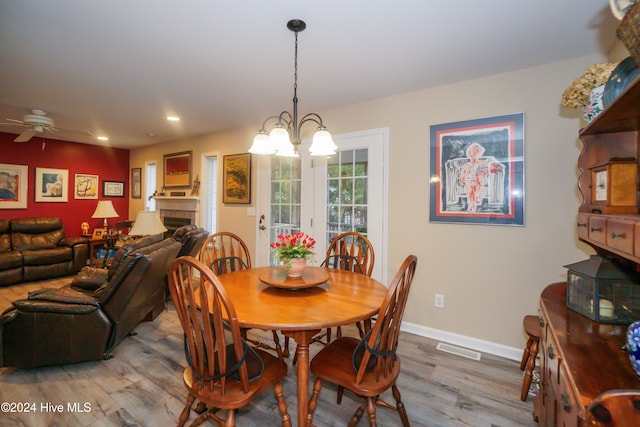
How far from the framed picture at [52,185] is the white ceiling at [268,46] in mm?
2517

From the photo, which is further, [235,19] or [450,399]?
[450,399]

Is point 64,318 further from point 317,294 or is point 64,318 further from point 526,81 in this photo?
point 526,81

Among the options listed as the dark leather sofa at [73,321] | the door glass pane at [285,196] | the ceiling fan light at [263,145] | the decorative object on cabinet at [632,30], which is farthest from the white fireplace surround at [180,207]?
the decorative object on cabinet at [632,30]

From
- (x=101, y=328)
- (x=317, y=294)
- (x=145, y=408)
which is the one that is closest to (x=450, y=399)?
(x=317, y=294)

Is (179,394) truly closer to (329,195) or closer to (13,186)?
(329,195)

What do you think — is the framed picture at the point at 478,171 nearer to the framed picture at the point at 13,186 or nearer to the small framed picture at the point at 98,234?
the small framed picture at the point at 98,234

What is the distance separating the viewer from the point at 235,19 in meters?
1.79

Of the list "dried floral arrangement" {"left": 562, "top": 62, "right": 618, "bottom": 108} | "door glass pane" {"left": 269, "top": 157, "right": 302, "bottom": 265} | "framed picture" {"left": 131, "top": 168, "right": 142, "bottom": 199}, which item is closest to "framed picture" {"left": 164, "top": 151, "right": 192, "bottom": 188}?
"framed picture" {"left": 131, "top": 168, "right": 142, "bottom": 199}

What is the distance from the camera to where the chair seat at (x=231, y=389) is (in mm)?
1243

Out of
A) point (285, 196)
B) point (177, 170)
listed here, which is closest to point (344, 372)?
point (285, 196)

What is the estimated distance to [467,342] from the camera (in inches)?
103

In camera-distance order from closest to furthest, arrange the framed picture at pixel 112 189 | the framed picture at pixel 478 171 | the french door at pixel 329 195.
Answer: the framed picture at pixel 478 171 < the french door at pixel 329 195 < the framed picture at pixel 112 189

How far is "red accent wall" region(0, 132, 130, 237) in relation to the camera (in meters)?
4.90

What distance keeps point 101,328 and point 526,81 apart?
3976mm
